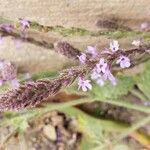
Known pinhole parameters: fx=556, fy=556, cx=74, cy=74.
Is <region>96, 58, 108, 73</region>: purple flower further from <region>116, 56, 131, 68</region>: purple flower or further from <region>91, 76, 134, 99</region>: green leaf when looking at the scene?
<region>91, 76, 134, 99</region>: green leaf

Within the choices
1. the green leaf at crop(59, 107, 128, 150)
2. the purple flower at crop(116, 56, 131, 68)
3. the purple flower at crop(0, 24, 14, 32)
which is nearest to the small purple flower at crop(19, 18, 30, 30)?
the purple flower at crop(0, 24, 14, 32)

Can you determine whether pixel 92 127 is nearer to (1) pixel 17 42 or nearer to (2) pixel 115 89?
(2) pixel 115 89

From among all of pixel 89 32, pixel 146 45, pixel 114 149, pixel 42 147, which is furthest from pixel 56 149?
pixel 146 45

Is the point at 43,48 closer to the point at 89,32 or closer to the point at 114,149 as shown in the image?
the point at 89,32

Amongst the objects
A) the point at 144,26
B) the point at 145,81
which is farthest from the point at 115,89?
the point at 144,26

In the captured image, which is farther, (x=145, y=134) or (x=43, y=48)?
(x=145, y=134)

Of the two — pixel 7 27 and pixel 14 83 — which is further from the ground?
pixel 7 27
